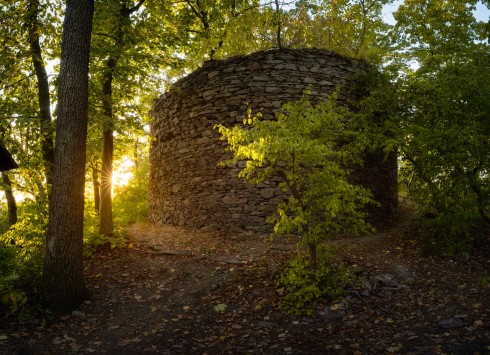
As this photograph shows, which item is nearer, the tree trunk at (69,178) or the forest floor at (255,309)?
the forest floor at (255,309)

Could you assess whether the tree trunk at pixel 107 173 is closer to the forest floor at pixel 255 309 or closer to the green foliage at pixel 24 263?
the forest floor at pixel 255 309

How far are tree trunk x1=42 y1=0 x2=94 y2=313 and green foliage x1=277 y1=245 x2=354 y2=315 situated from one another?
301 centimetres

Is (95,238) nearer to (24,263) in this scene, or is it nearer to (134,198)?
(24,263)

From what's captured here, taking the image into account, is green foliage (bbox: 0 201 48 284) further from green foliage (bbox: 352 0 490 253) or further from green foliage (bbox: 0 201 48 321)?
green foliage (bbox: 352 0 490 253)

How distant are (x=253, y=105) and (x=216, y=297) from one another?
4706 mm

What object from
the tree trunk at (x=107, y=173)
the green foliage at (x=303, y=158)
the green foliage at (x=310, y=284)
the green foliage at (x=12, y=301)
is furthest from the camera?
the tree trunk at (x=107, y=173)

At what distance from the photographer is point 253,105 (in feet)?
25.9

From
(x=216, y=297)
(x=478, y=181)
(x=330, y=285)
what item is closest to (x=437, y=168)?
(x=478, y=181)

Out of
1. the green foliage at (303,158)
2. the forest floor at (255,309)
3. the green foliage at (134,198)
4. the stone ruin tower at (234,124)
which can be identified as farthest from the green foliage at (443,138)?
the green foliage at (134,198)

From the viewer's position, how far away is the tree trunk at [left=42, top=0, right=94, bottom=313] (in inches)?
176

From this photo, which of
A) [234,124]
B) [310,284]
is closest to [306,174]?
[310,284]

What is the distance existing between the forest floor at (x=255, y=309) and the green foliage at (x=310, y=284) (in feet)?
0.48

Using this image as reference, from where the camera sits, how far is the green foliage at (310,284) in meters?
4.46

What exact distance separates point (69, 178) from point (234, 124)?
169 inches
